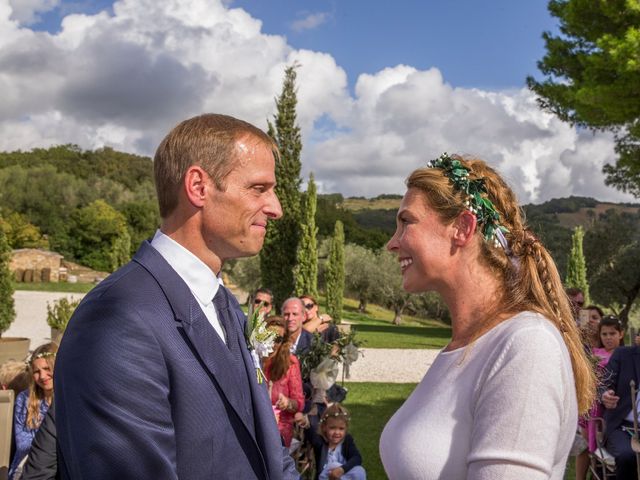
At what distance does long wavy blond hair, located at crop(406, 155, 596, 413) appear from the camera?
1.88 meters

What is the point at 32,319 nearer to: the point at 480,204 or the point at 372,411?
the point at 372,411

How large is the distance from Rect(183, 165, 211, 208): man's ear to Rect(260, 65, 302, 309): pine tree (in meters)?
22.0

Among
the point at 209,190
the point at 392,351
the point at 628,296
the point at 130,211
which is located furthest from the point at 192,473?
the point at 130,211

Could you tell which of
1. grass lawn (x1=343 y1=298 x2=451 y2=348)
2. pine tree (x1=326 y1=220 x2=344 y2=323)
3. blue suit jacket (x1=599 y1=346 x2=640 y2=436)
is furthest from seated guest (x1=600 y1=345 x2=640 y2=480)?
pine tree (x1=326 y1=220 x2=344 y2=323)

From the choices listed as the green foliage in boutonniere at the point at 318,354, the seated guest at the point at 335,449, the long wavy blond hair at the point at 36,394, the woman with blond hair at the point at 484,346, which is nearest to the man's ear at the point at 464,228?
the woman with blond hair at the point at 484,346

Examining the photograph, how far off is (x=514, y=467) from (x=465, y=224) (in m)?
0.75

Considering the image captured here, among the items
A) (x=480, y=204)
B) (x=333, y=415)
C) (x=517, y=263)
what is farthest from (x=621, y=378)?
(x=480, y=204)

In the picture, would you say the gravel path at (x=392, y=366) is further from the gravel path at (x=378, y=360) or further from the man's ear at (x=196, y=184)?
the man's ear at (x=196, y=184)

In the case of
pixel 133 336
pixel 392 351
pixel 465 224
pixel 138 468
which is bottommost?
pixel 392 351

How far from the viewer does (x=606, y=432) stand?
6.14 metres

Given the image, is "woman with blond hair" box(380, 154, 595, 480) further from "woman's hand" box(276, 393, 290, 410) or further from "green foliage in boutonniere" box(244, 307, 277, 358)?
"woman's hand" box(276, 393, 290, 410)

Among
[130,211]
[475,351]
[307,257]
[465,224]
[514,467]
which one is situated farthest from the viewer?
[130,211]

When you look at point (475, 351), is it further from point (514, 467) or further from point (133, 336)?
point (133, 336)

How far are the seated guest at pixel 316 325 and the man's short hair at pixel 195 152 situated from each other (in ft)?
19.6
